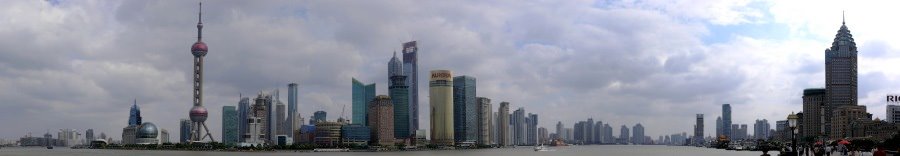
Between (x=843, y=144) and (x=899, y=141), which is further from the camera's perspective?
(x=899, y=141)

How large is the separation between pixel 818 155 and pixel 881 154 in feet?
62.1

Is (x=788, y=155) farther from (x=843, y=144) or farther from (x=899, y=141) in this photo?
(x=899, y=141)

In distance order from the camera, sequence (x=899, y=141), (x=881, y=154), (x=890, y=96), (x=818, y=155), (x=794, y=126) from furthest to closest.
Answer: (x=890, y=96) → (x=899, y=141) → (x=818, y=155) → (x=794, y=126) → (x=881, y=154)

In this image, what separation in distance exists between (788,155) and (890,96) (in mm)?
114522

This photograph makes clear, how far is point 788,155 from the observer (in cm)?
5097

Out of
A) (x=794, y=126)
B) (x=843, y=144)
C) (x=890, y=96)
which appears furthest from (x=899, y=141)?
(x=794, y=126)

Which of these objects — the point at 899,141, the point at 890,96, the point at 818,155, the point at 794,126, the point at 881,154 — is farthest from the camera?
the point at 890,96

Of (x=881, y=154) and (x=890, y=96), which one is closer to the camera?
(x=881, y=154)

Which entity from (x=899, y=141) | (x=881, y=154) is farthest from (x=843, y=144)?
(x=899, y=141)

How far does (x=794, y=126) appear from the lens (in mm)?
48312

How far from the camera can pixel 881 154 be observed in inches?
1339

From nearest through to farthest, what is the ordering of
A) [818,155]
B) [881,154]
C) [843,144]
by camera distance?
[881,154] < [818,155] < [843,144]

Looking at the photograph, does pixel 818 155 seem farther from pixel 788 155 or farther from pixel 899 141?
pixel 899 141

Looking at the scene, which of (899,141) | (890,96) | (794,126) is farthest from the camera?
(890,96)
